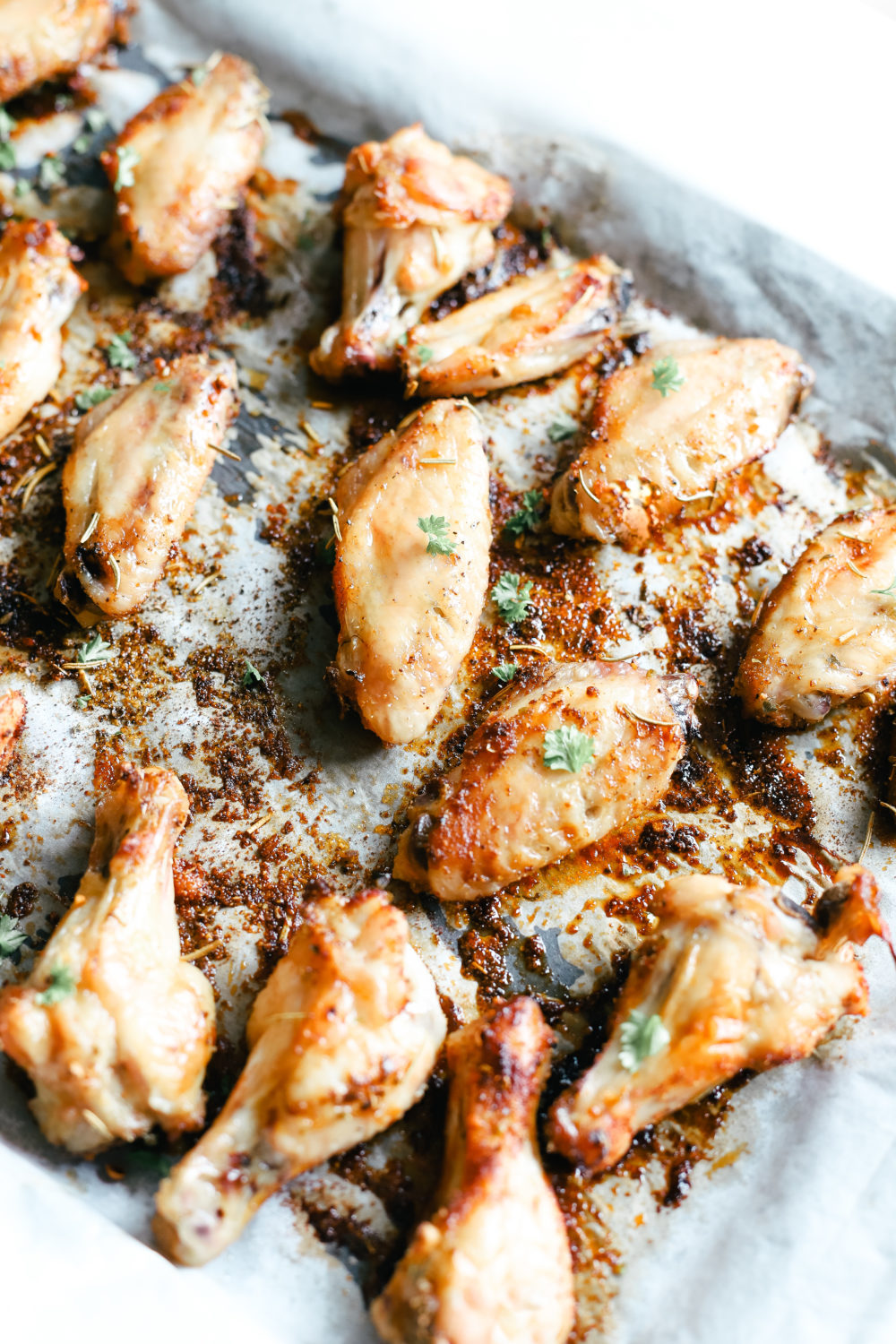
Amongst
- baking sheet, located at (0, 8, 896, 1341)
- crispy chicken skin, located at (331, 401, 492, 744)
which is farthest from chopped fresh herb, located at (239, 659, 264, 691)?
crispy chicken skin, located at (331, 401, 492, 744)

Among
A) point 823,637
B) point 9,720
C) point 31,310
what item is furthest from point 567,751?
point 31,310

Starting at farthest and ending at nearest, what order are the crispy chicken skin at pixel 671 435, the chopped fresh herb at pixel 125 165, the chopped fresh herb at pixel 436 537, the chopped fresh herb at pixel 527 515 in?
the chopped fresh herb at pixel 125 165, the chopped fresh herb at pixel 527 515, the crispy chicken skin at pixel 671 435, the chopped fresh herb at pixel 436 537

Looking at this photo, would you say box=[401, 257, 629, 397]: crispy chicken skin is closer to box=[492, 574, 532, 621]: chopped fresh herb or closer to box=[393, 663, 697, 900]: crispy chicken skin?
box=[492, 574, 532, 621]: chopped fresh herb

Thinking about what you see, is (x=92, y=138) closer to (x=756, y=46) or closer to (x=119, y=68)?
(x=119, y=68)

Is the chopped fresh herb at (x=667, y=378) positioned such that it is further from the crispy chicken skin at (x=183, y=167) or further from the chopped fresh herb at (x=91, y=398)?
the chopped fresh herb at (x=91, y=398)

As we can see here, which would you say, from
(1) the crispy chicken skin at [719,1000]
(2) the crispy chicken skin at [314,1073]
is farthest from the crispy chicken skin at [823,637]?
(2) the crispy chicken skin at [314,1073]
